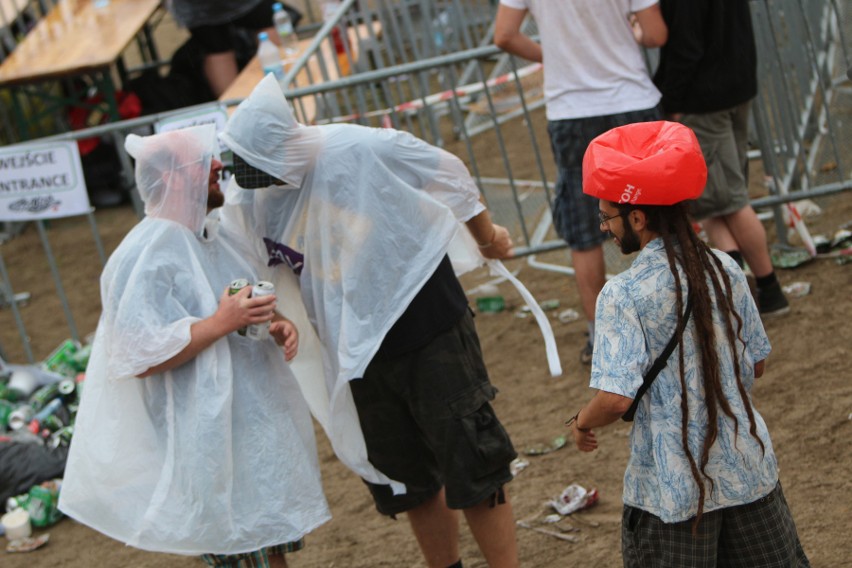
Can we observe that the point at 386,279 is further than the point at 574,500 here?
No

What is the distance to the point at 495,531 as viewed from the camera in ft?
11.2

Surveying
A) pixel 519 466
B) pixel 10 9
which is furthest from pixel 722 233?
pixel 10 9

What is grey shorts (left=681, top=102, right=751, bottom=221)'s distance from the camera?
493 cm

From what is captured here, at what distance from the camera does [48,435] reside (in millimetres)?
5527

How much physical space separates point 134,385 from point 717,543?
5.63 ft

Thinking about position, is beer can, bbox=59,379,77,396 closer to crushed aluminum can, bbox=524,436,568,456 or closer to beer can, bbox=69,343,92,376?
beer can, bbox=69,343,92,376

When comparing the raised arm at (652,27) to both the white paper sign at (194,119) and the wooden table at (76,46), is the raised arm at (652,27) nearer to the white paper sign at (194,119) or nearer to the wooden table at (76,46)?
the white paper sign at (194,119)

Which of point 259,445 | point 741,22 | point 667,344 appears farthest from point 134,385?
point 741,22

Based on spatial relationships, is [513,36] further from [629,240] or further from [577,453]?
[629,240]

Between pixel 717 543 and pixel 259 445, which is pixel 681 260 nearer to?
pixel 717 543

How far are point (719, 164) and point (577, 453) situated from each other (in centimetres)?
144

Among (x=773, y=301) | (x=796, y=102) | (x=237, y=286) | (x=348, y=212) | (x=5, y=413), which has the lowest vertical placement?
(x=773, y=301)

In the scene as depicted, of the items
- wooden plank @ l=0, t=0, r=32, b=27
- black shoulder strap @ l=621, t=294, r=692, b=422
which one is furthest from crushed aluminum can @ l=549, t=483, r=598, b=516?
wooden plank @ l=0, t=0, r=32, b=27

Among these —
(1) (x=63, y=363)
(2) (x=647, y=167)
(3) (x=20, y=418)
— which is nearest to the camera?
(2) (x=647, y=167)
